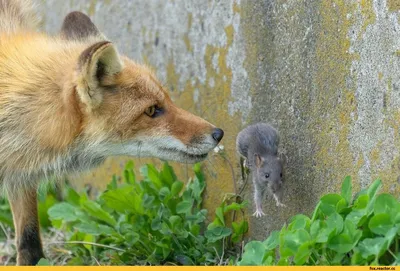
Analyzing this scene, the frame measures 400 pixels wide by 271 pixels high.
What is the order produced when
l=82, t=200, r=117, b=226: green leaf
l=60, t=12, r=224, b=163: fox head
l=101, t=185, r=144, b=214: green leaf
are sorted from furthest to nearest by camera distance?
l=82, t=200, r=117, b=226: green leaf → l=101, t=185, r=144, b=214: green leaf → l=60, t=12, r=224, b=163: fox head

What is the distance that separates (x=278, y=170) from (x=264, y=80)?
0.88 meters

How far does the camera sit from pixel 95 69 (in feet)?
18.9

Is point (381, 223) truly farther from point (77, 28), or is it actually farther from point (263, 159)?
point (77, 28)

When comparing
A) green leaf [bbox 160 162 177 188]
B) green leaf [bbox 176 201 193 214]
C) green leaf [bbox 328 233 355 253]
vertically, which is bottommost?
green leaf [bbox 176 201 193 214]

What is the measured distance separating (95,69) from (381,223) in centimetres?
242

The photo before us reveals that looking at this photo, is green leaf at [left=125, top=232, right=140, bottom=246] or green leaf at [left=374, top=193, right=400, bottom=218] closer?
green leaf at [left=374, top=193, right=400, bottom=218]

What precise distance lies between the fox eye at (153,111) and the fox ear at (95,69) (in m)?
0.39

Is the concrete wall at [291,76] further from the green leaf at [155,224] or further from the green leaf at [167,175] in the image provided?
the green leaf at [155,224]

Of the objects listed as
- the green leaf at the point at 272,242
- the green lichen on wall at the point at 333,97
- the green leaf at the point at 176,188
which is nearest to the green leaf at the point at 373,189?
the green lichen on wall at the point at 333,97

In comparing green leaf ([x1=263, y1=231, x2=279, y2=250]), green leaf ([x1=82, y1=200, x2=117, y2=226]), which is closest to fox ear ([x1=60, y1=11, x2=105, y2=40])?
green leaf ([x1=82, y1=200, x2=117, y2=226])

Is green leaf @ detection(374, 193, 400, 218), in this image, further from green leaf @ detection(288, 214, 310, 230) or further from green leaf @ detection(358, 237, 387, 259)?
green leaf @ detection(288, 214, 310, 230)

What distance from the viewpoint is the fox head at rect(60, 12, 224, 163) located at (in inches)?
230

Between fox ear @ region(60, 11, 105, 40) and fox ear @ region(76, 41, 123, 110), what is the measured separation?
37.6 inches
